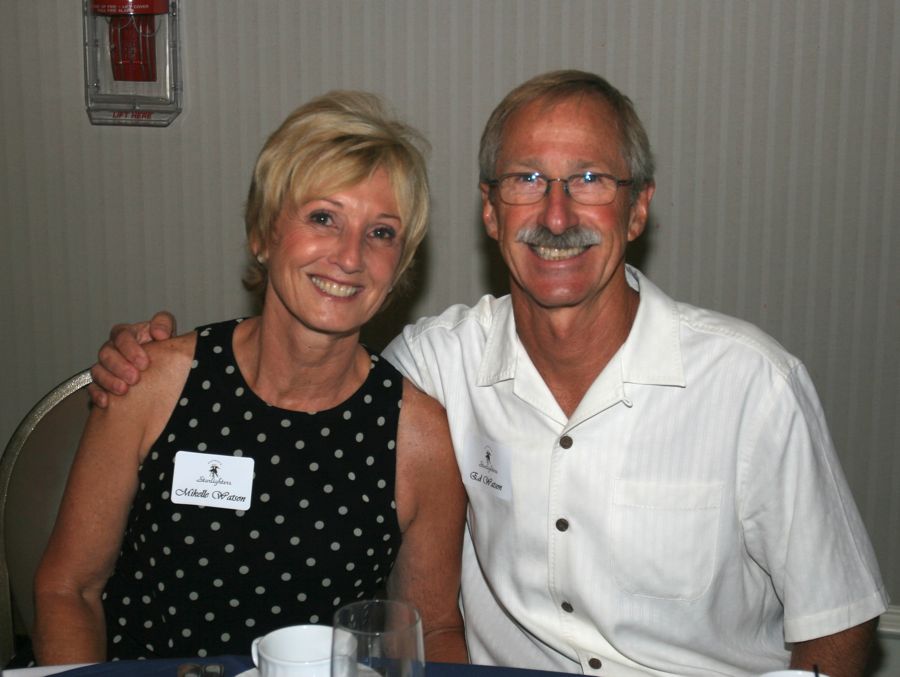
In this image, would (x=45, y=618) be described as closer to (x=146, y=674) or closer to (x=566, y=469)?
(x=146, y=674)

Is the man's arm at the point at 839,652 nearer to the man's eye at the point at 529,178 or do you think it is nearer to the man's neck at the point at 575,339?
the man's neck at the point at 575,339

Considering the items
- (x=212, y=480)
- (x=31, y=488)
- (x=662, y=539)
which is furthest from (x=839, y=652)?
(x=31, y=488)

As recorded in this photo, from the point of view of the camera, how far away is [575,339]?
80.9 inches

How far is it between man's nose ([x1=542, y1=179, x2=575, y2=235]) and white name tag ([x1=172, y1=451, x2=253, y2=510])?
82 cm

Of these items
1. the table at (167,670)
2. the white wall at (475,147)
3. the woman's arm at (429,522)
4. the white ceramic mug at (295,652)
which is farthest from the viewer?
the white wall at (475,147)

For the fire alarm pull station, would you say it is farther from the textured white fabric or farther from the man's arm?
the man's arm

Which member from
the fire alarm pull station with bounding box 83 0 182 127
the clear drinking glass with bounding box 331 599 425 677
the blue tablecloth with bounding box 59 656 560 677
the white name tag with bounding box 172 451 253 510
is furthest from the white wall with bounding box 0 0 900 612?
the clear drinking glass with bounding box 331 599 425 677

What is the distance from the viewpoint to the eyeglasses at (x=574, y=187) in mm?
2004

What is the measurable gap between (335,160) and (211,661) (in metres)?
1.03

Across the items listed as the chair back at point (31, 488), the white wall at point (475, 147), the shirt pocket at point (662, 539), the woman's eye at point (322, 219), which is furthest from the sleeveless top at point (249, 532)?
the white wall at point (475, 147)

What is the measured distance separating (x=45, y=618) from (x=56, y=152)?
2.32m

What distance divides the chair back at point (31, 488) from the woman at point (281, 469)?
19 centimetres

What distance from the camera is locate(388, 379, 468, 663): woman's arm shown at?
6.88 ft

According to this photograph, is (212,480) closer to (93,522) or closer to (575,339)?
(93,522)
